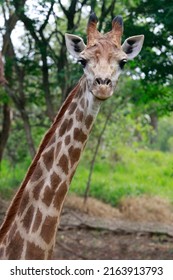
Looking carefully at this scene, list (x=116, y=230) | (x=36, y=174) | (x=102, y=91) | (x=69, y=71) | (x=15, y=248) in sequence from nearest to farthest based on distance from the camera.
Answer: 1. (x=102, y=91)
2. (x=15, y=248)
3. (x=36, y=174)
4. (x=69, y=71)
5. (x=116, y=230)

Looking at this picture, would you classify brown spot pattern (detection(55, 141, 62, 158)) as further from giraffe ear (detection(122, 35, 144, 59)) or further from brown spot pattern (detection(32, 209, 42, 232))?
giraffe ear (detection(122, 35, 144, 59))

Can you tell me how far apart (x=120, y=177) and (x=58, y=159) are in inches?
530

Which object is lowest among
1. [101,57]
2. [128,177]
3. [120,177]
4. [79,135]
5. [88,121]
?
[128,177]

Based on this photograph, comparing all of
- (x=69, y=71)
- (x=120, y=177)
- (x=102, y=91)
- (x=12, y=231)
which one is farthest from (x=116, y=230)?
(x=102, y=91)

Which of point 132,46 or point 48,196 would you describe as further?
point 132,46

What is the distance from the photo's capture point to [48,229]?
440cm

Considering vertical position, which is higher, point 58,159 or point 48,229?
point 58,159

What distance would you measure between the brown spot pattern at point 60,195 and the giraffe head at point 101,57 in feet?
2.42

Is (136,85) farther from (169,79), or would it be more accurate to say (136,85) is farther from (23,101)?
(169,79)

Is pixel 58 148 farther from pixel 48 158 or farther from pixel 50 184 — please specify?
pixel 50 184

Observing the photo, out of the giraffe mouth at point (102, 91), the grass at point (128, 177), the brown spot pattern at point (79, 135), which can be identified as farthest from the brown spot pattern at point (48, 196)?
the grass at point (128, 177)

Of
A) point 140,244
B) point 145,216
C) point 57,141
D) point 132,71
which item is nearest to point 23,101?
point 132,71

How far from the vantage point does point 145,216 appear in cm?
1452

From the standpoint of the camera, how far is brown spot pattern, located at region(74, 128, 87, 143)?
15.2ft
